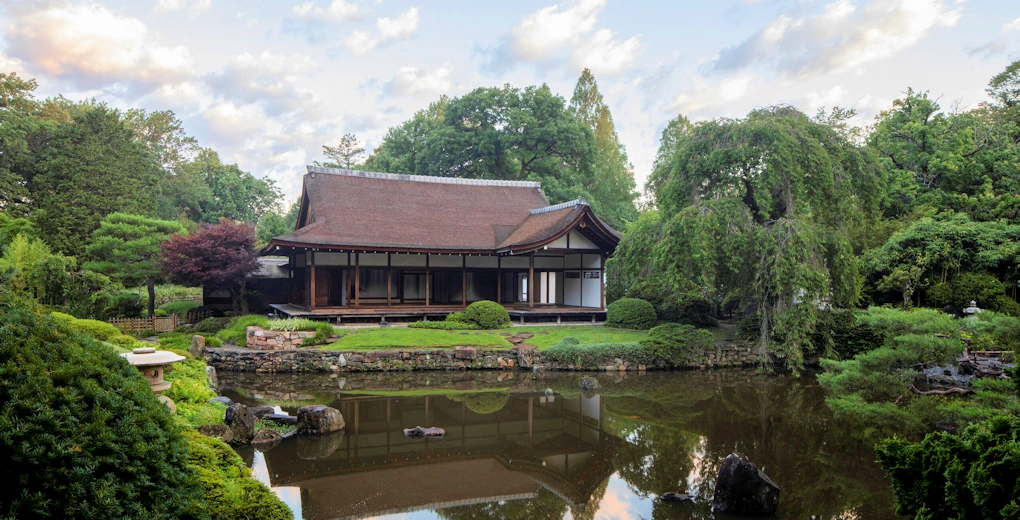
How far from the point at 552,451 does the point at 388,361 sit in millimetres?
7911

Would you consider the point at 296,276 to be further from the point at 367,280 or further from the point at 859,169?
the point at 859,169

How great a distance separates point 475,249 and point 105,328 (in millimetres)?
12506

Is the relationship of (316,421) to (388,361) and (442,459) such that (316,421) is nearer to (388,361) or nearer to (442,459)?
(442,459)

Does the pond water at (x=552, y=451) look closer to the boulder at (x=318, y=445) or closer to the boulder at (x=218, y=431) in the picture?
the boulder at (x=318, y=445)

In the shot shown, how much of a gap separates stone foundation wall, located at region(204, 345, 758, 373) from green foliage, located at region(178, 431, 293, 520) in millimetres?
11042

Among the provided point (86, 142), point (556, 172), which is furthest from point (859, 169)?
point (86, 142)

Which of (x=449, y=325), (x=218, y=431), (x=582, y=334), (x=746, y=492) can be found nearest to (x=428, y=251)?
(x=449, y=325)

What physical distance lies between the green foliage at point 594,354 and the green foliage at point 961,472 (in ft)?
38.5

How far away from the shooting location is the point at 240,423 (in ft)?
32.0

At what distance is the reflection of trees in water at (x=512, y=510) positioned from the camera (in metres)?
7.30

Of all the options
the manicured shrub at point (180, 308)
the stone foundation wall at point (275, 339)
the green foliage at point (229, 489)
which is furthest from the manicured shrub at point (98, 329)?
the manicured shrub at point (180, 308)

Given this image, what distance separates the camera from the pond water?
7.66 meters

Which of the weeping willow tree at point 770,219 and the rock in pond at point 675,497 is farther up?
the weeping willow tree at point 770,219

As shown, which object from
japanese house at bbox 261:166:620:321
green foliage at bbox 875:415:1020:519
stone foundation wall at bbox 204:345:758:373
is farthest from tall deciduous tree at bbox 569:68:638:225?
green foliage at bbox 875:415:1020:519
